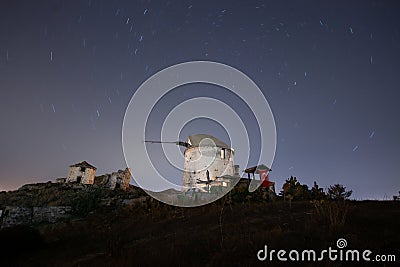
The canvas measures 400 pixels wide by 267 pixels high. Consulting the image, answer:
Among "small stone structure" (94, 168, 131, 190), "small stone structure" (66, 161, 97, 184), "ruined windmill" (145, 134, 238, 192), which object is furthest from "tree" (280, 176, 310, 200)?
"small stone structure" (66, 161, 97, 184)

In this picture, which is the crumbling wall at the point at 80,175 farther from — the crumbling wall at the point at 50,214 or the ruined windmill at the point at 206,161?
the crumbling wall at the point at 50,214

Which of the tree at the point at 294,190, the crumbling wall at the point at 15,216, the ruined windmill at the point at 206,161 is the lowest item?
the crumbling wall at the point at 15,216

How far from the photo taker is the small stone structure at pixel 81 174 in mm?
48109

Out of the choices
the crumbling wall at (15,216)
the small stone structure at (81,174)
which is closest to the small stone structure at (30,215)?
the crumbling wall at (15,216)

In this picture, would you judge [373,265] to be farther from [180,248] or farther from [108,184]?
[108,184]

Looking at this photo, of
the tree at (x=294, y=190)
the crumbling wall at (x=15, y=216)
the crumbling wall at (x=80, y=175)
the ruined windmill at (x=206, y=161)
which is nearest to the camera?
the tree at (x=294, y=190)

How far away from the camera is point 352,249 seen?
221 inches

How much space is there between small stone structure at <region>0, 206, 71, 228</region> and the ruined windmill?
796 inches

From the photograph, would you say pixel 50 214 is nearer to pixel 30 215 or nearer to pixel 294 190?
pixel 30 215

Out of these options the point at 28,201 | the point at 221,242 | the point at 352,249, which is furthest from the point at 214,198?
the point at 28,201

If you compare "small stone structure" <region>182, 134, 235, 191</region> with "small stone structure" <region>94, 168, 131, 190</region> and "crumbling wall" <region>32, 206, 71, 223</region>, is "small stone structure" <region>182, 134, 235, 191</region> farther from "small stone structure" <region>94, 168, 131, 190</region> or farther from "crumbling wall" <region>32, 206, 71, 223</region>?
"crumbling wall" <region>32, 206, 71, 223</region>

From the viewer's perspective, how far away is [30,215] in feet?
75.7

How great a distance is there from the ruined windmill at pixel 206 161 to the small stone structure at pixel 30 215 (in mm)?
20212

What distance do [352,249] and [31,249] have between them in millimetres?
11202
